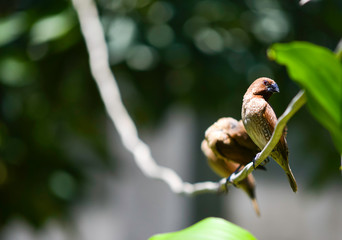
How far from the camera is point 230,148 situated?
21.3 inches

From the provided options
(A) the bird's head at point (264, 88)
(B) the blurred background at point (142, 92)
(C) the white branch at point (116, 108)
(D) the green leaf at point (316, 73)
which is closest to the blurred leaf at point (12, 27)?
(B) the blurred background at point (142, 92)

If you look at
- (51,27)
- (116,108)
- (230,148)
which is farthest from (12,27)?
(230,148)

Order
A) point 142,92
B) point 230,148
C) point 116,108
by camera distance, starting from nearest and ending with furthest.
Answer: point 230,148
point 116,108
point 142,92

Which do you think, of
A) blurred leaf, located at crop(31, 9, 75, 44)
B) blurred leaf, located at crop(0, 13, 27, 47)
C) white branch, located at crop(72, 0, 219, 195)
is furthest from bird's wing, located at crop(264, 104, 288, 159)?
blurred leaf, located at crop(0, 13, 27, 47)

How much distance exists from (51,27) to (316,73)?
197cm

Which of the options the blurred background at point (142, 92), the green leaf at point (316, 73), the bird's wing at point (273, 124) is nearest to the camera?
the green leaf at point (316, 73)

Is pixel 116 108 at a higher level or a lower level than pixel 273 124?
lower

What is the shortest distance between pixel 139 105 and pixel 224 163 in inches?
67.7

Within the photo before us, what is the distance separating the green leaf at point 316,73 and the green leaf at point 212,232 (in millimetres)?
164

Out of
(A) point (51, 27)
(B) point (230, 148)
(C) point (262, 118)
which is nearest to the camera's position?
(C) point (262, 118)

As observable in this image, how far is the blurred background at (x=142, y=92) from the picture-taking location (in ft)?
6.60

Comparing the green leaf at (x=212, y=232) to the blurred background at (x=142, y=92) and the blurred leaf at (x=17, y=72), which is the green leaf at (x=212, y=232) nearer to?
the blurred background at (x=142, y=92)

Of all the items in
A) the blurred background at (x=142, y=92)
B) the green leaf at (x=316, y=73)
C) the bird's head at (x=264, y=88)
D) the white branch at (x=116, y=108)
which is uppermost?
the green leaf at (x=316, y=73)

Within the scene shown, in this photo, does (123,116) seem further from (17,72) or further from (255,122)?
(17,72)
